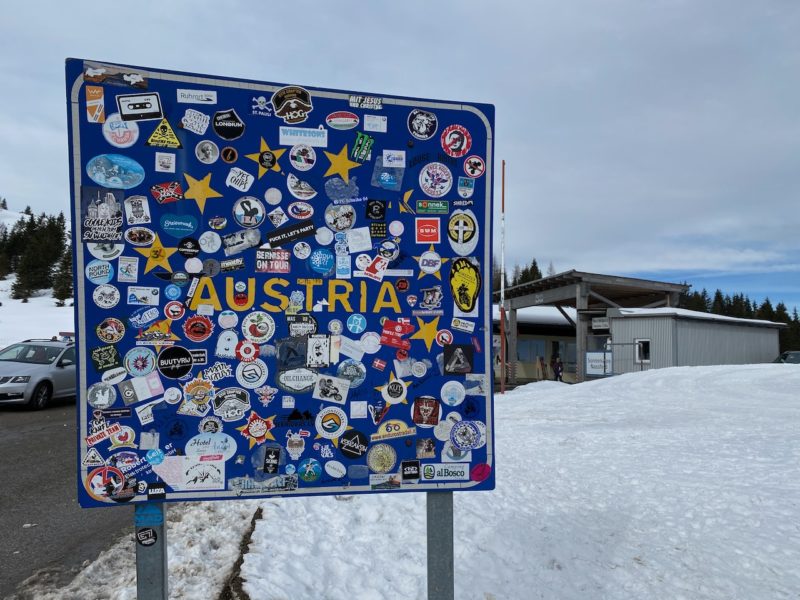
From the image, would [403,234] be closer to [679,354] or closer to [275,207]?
[275,207]

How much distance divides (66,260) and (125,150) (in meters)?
81.0

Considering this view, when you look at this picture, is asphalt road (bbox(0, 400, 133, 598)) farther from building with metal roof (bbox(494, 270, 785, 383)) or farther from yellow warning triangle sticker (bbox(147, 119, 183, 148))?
building with metal roof (bbox(494, 270, 785, 383))

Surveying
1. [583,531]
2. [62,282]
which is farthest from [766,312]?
[62,282]

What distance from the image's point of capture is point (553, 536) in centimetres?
431

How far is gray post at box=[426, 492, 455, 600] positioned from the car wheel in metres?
12.3

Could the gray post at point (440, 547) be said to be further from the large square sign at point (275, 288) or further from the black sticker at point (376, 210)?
the black sticker at point (376, 210)

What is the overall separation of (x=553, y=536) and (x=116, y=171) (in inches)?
160

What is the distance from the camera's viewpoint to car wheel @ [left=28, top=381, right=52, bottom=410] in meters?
11.6

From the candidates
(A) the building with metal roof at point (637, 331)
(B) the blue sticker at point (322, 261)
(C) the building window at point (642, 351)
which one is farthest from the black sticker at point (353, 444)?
(C) the building window at point (642, 351)

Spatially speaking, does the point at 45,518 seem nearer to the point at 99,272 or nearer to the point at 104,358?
the point at 104,358

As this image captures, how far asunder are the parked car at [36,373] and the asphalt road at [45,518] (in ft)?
10.5

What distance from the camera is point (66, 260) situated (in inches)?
2766

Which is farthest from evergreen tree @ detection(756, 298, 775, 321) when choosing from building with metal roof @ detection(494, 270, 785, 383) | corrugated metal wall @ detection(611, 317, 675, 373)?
corrugated metal wall @ detection(611, 317, 675, 373)

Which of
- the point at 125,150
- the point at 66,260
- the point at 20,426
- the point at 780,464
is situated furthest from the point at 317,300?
the point at 66,260
